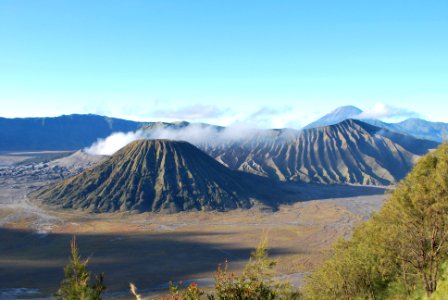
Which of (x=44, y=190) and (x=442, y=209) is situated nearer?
(x=442, y=209)

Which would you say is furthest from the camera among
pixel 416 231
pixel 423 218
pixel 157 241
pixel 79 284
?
pixel 157 241

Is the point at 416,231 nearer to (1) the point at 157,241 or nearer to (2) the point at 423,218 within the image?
(2) the point at 423,218

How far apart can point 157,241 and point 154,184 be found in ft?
197

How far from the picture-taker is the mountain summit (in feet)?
493

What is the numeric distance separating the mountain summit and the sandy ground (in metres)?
8.66

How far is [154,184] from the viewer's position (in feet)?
537

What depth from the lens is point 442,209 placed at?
22.8m

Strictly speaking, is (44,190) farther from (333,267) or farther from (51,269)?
(333,267)

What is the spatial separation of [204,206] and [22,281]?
3274 inches

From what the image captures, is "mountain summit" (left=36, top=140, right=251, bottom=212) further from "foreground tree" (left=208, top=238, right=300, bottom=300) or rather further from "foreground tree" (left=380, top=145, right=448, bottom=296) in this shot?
"foreground tree" (left=208, top=238, right=300, bottom=300)

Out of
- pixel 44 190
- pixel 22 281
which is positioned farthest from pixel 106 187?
pixel 22 281

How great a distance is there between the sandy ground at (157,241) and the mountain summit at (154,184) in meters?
8.66

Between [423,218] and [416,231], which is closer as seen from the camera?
[423,218]

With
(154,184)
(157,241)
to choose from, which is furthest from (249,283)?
(154,184)
